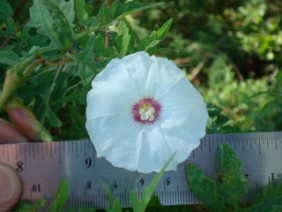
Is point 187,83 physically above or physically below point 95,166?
above

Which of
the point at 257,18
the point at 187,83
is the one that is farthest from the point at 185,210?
the point at 257,18

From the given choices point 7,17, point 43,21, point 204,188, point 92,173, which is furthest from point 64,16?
point 204,188

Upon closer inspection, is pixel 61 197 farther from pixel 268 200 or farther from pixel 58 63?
pixel 268 200

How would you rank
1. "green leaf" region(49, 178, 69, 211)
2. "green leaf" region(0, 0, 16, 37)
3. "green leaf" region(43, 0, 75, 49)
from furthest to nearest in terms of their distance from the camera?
"green leaf" region(0, 0, 16, 37) < "green leaf" region(43, 0, 75, 49) < "green leaf" region(49, 178, 69, 211)

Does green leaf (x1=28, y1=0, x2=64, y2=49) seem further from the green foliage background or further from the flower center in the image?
the flower center

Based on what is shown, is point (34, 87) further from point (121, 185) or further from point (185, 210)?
point (185, 210)

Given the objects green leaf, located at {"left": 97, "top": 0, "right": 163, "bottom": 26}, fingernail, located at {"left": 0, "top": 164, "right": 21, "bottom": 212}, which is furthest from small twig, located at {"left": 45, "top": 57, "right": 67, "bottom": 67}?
fingernail, located at {"left": 0, "top": 164, "right": 21, "bottom": 212}
